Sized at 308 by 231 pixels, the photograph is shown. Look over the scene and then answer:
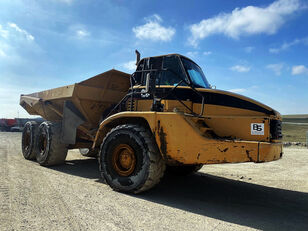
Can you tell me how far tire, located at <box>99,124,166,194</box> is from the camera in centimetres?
421

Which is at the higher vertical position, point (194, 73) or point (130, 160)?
point (194, 73)

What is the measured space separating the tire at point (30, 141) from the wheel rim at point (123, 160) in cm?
387

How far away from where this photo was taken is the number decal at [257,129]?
12.7ft

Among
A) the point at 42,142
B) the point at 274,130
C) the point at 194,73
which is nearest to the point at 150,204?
the point at 274,130

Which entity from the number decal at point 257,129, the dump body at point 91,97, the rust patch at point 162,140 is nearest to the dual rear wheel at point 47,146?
the dump body at point 91,97

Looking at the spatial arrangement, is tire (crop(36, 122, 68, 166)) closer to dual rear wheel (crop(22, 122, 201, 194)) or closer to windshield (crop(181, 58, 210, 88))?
dual rear wheel (crop(22, 122, 201, 194))

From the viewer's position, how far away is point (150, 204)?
12.8 ft

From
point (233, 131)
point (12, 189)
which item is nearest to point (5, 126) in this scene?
point (12, 189)

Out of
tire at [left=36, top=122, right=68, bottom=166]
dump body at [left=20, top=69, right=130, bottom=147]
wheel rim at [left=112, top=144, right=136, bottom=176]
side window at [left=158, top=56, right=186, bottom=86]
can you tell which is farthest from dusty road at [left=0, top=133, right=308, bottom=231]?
side window at [left=158, top=56, right=186, bottom=86]

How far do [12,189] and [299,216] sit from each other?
4778 mm

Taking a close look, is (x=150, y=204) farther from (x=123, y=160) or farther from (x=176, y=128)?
(x=176, y=128)

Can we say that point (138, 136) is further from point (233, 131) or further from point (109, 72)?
point (109, 72)

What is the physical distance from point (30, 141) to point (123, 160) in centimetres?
474

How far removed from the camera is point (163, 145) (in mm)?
4137
